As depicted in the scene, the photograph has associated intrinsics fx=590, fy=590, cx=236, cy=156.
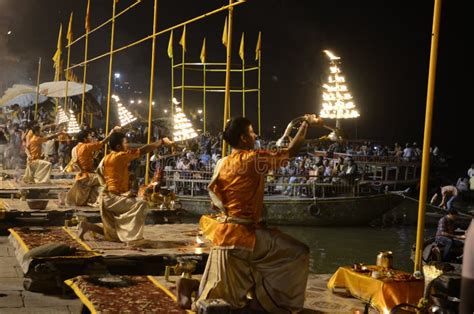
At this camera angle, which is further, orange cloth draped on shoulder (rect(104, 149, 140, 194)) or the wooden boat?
the wooden boat

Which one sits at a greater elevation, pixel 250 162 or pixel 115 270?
pixel 250 162

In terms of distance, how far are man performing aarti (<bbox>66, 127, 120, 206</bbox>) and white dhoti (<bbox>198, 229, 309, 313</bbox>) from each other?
28.7 ft

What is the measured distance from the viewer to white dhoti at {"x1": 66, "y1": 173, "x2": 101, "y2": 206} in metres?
14.5

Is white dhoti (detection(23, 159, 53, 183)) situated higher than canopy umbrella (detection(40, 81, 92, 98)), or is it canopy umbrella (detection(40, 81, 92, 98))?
canopy umbrella (detection(40, 81, 92, 98))

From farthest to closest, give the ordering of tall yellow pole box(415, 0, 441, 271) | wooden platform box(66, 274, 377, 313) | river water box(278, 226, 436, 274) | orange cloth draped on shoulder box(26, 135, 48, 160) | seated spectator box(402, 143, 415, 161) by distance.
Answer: seated spectator box(402, 143, 415, 161)
orange cloth draped on shoulder box(26, 135, 48, 160)
river water box(278, 226, 436, 274)
wooden platform box(66, 274, 377, 313)
tall yellow pole box(415, 0, 441, 271)

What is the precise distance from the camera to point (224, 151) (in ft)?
32.4

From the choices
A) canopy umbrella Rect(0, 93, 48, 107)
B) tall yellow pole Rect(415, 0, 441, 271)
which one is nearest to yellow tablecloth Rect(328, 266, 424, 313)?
tall yellow pole Rect(415, 0, 441, 271)

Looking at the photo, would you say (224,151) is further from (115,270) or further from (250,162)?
(250,162)

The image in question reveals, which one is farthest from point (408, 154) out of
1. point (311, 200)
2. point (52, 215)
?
point (52, 215)

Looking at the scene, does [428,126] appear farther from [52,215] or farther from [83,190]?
[83,190]

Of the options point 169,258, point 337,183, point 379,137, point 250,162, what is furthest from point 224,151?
point 379,137

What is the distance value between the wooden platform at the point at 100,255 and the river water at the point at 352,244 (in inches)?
263

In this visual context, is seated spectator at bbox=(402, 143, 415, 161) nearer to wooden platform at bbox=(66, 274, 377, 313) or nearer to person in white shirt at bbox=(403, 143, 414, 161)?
person in white shirt at bbox=(403, 143, 414, 161)

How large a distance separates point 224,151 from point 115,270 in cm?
262
